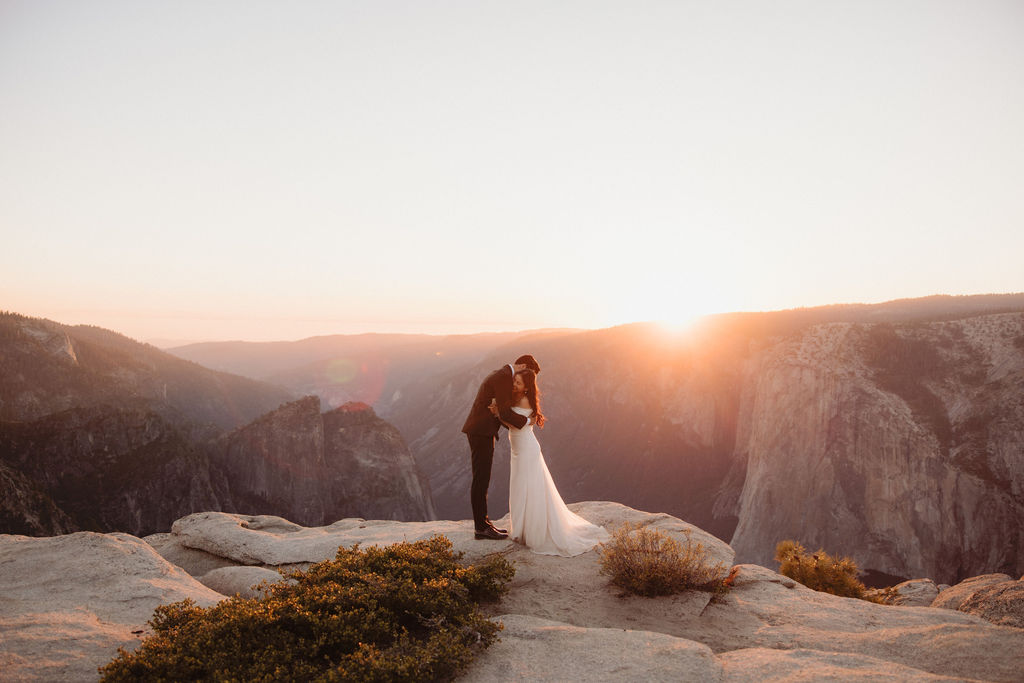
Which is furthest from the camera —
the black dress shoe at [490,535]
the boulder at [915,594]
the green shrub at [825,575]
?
the boulder at [915,594]

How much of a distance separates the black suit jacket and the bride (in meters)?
0.13

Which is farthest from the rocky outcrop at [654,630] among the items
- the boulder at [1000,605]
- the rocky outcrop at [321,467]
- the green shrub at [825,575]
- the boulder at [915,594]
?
the rocky outcrop at [321,467]

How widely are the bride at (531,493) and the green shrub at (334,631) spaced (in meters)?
1.68

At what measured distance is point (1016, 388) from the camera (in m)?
39.3

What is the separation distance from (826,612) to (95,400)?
7124 cm

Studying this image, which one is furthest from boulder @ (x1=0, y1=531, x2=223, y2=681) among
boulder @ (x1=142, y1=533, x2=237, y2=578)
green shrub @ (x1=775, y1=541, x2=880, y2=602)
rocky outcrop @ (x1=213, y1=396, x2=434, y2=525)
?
rocky outcrop @ (x1=213, y1=396, x2=434, y2=525)

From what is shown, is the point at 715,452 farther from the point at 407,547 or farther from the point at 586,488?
the point at 407,547

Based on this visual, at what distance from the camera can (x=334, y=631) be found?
501 cm

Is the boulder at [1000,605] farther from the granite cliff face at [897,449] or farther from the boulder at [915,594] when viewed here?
the granite cliff face at [897,449]

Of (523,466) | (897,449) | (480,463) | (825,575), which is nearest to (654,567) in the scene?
(523,466)

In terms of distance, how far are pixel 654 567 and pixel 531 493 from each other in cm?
206

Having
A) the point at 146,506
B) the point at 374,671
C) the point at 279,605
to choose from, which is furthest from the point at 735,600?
the point at 146,506

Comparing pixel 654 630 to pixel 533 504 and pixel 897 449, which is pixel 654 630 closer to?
pixel 533 504

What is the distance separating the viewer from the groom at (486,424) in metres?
7.94
